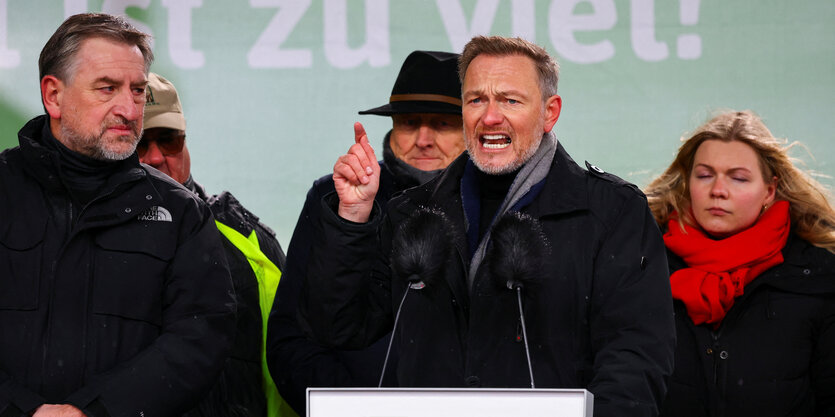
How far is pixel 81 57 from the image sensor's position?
10.0 ft

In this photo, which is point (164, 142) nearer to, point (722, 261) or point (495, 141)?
point (495, 141)

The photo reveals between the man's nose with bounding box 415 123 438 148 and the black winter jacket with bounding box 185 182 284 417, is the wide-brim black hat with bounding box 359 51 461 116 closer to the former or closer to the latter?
the man's nose with bounding box 415 123 438 148

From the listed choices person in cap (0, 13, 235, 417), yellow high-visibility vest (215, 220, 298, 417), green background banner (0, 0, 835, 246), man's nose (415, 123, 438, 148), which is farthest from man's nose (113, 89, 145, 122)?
green background banner (0, 0, 835, 246)

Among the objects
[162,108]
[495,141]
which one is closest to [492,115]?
[495,141]

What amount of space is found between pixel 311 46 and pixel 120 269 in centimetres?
207

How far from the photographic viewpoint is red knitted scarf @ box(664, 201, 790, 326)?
3.54m

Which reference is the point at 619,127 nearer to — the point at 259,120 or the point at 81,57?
the point at 259,120

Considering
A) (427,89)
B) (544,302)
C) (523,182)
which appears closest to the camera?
(544,302)

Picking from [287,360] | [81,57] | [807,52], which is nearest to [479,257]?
[287,360]

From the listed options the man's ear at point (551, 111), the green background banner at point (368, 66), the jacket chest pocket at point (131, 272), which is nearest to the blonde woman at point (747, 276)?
the green background banner at point (368, 66)

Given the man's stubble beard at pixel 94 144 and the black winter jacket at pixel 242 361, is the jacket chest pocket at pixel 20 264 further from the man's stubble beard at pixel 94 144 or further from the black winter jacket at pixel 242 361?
the black winter jacket at pixel 242 361

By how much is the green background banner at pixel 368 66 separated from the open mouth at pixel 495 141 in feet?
6.06

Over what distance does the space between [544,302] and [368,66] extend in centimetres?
229

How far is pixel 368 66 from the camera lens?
15.7 feet
